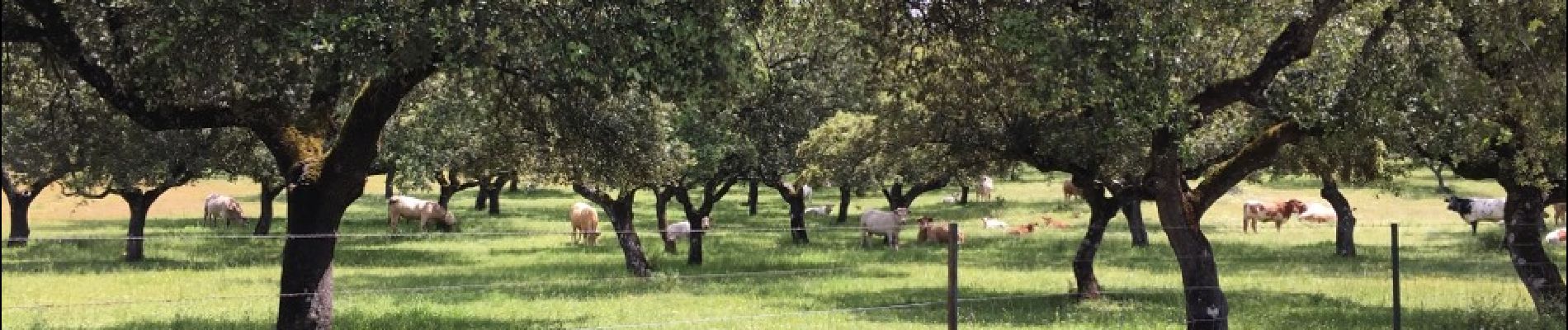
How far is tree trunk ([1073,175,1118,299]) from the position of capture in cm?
2328

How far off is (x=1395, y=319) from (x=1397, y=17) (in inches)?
124

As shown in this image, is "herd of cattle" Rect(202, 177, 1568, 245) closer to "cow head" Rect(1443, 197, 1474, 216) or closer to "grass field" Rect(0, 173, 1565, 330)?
"cow head" Rect(1443, 197, 1474, 216)

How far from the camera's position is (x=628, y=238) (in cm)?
3006

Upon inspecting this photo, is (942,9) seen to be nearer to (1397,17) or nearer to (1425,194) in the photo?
(1397,17)

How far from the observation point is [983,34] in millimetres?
14320

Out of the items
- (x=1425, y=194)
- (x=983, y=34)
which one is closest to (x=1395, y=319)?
(x=983, y=34)

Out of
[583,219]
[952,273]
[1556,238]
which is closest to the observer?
[952,273]

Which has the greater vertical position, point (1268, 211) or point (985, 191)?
point (985, 191)

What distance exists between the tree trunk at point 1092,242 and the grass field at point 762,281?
41 centimetres

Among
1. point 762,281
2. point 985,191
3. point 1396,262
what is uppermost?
point 985,191

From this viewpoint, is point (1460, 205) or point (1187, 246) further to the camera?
point (1460, 205)

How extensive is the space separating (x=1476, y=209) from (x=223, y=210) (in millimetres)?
47491

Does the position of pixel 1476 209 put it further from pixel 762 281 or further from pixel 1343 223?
pixel 762 281

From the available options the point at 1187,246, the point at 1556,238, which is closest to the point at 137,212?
the point at 1187,246
